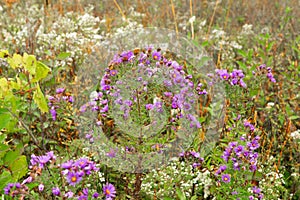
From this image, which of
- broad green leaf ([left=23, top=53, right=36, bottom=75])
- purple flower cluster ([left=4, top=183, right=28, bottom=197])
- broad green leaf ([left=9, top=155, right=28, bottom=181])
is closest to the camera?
purple flower cluster ([left=4, top=183, right=28, bottom=197])

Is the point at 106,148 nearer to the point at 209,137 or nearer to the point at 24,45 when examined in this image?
the point at 209,137

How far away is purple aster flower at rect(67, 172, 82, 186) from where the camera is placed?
4.14ft

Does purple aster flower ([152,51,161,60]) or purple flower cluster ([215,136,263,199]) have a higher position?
purple aster flower ([152,51,161,60])

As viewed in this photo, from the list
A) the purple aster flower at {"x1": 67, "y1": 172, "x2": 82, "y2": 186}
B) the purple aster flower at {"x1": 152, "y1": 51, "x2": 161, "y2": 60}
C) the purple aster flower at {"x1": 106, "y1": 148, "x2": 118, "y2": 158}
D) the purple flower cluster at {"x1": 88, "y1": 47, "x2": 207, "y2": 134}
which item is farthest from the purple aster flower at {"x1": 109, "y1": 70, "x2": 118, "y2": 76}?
the purple aster flower at {"x1": 67, "y1": 172, "x2": 82, "y2": 186}

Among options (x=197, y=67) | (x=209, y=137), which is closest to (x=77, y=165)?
(x=209, y=137)

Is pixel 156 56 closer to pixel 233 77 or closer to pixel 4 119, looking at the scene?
pixel 233 77

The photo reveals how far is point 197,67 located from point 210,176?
0.93 meters

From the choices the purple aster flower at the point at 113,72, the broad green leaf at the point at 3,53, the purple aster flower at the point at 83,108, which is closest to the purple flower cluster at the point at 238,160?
the purple aster flower at the point at 113,72

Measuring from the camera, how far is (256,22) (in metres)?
4.79

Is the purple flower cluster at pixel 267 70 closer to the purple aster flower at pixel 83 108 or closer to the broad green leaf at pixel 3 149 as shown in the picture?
the purple aster flower at pixel 83 108

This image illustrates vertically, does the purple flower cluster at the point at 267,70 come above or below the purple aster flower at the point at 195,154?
above

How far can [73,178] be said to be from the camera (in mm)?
1270

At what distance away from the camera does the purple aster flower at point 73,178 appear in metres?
1.26

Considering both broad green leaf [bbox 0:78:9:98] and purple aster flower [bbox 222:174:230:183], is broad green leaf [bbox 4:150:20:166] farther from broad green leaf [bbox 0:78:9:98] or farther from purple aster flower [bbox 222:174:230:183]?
purple aster flower [bbox 222:174:230:183]
